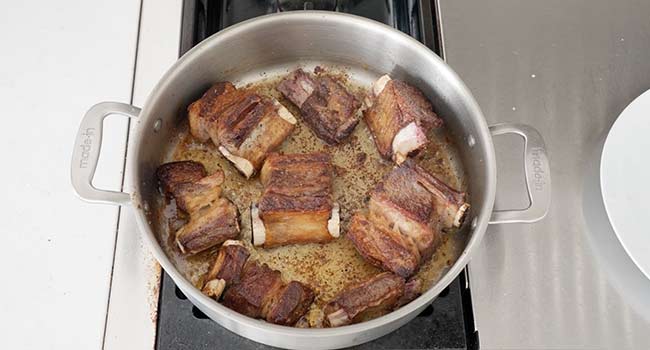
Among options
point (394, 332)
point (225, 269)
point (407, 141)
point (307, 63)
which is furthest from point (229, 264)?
point (307, 63)

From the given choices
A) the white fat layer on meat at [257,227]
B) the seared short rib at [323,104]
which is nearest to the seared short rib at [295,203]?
the white fat layer on meat at [257,227]

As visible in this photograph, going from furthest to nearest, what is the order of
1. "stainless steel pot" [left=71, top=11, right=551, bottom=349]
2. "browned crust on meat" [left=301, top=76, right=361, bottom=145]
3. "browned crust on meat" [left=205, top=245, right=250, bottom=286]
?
1. "browned crust on meat" [left=301, top=76, right=361, bottom=145]
2. "browned crust on meat" [left=205, top=245, right=250, bottom=286]
3. "stainless steel pot" [left=71, top=11, right=551, bottom=349]

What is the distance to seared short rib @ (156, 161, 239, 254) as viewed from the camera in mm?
1461

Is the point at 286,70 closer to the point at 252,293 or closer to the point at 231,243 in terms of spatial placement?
the point at 231,243

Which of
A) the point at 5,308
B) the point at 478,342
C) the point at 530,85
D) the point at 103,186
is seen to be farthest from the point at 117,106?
the point at 530,85

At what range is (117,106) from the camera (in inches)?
56.0

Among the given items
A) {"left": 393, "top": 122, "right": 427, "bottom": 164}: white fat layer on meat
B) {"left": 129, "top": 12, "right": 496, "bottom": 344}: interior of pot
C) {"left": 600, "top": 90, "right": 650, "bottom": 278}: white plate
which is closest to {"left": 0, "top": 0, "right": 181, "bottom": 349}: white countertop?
{"left": 129, "top": 12, "right": 496, "bottom": 344}: interior of pot

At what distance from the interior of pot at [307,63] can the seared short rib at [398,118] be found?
0.06 metres

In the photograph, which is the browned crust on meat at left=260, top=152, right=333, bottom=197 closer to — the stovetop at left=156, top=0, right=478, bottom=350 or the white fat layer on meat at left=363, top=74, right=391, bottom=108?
the white fat layer on meat at left=363, top=74, right=391, bottom=108

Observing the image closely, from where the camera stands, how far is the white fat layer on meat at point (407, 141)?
1557 mm

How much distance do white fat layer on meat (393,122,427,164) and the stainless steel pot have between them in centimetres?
11

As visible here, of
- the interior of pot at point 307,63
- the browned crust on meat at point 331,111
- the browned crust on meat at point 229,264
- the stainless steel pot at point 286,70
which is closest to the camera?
the stainless steel pot at point 286,70

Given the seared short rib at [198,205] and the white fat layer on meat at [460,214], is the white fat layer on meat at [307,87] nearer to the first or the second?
the seared short rib at [198,205]

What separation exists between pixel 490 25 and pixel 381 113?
0.46 metres
